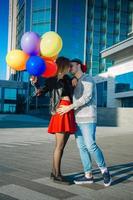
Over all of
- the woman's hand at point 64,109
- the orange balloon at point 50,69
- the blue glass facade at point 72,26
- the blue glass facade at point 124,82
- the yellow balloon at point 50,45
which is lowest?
the woman's hand at point 64,109

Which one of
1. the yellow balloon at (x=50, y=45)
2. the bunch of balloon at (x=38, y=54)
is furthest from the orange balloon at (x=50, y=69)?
the yellow balloon at (x=50, y=45)

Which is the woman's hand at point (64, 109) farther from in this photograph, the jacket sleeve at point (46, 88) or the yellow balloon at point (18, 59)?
the yellow balloon at point (18, 59)

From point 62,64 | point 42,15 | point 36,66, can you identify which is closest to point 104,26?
point 42,15

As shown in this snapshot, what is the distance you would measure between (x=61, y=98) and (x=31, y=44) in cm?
91

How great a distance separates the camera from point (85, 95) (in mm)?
5727

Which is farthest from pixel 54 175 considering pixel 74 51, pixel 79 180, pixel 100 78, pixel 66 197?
pixel 74 51

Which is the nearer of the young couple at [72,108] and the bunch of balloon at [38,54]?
the bunch of balloon at [38,54]

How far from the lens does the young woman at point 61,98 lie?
575 centimetres

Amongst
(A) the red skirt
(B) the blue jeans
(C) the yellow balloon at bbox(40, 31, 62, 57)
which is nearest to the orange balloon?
(C) the yellow balloon at bbox(40, 31, 62, 57)

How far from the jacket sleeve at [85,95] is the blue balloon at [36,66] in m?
0.67

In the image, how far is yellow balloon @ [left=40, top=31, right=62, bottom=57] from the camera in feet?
18.4

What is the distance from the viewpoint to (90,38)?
74.6 metres

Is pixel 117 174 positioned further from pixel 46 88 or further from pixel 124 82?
pixel 124 82

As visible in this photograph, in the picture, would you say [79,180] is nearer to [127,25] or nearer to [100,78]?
[100,78]
